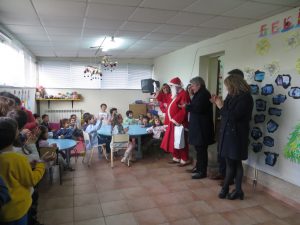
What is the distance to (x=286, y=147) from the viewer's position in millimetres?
2789

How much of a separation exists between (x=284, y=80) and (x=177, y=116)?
1.65 m

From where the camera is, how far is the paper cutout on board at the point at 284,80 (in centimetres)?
275

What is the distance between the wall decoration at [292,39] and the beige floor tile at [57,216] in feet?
10.1

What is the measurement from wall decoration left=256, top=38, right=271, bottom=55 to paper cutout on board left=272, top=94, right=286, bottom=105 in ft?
1.99

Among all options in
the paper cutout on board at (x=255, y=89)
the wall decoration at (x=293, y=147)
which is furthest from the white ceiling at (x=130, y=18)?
the wall decoration at (x=293, y=147)

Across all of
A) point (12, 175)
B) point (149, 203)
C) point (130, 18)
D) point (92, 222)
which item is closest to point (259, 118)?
point (149, 203)

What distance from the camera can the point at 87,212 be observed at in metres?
2.54

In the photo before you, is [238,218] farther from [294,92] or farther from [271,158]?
[294,92]

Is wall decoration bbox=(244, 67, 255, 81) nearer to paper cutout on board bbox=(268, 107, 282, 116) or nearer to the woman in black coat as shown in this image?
paper cutout on board bbox=(268, 107, 282, 116)

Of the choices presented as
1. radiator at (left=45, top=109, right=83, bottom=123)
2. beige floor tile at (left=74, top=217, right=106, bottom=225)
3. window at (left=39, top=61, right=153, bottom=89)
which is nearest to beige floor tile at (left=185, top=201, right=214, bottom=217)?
beige floor tile at (left=74, top=217, right=106, bottom=225)

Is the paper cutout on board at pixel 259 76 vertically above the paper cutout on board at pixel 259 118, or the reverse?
the paper cutout on board at pixel 259 76

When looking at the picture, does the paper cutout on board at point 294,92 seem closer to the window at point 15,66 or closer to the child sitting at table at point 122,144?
the child sitting at table at point 122,144

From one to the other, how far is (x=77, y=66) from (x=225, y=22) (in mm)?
4769

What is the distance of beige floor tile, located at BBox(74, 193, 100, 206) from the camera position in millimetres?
2736
